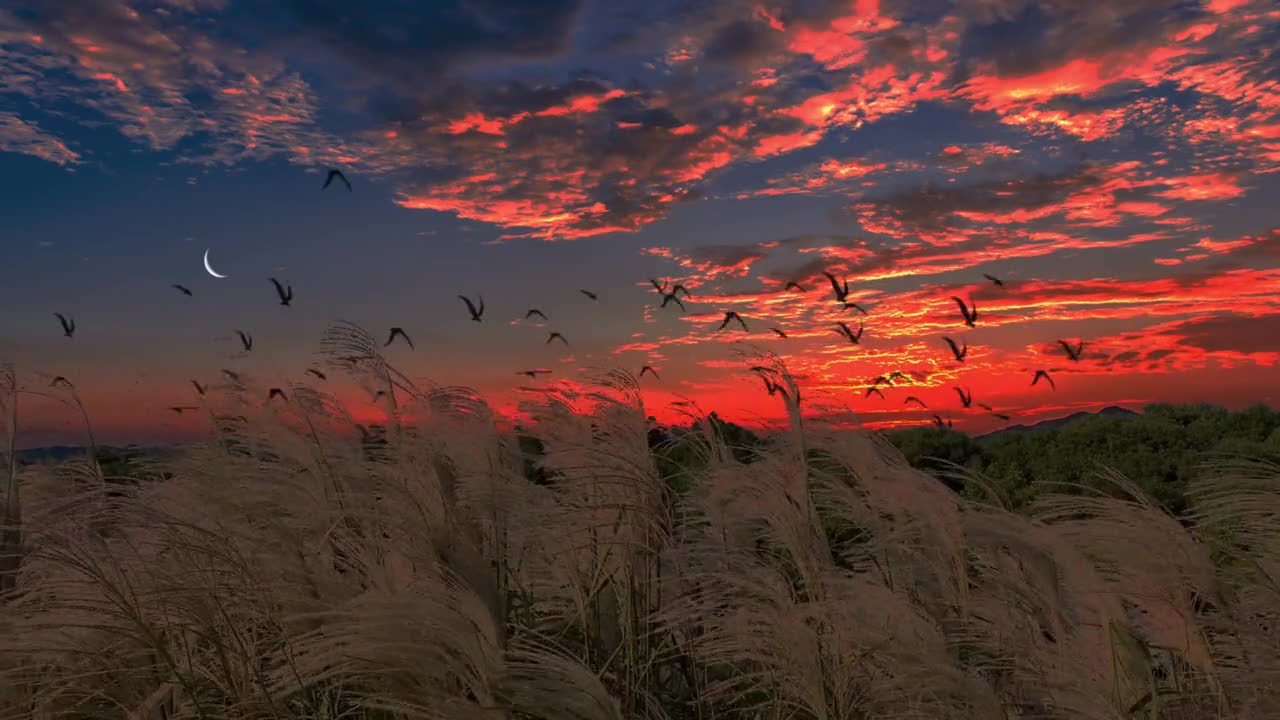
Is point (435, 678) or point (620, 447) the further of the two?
point (620, 447)

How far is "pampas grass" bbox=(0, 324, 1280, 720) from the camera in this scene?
3.51m

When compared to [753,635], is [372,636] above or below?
above

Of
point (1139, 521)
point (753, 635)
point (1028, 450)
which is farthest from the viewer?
point (1028, 450)

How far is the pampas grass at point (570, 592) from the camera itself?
351 centimetres

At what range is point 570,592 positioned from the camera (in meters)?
5.38

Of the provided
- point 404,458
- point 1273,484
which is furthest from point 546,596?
point 1273,484

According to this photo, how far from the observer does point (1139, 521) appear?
5137 millimetres

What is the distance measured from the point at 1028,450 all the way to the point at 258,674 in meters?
12.6

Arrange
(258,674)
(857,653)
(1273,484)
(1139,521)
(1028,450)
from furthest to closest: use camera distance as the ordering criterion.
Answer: (1028,450) → (1273,484) → (1139,521) → (857,653) → (258,674)

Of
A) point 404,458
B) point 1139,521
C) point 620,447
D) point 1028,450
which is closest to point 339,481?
point 404,458

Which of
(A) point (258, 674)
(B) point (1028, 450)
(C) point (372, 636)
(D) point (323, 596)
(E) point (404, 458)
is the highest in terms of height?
(E) point (404, 458)

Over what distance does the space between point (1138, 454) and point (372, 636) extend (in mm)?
12980

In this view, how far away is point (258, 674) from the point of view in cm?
408

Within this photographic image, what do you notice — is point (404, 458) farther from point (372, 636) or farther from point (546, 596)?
point (546, 596)
